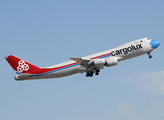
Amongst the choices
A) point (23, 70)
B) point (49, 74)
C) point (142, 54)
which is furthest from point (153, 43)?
point (23, 70)

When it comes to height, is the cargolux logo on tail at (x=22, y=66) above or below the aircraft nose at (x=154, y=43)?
below

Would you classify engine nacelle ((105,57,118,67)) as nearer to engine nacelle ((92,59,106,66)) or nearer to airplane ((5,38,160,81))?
airplane ((5,38,160,81))

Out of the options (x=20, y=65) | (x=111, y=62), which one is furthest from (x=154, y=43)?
(x=20, y=65)

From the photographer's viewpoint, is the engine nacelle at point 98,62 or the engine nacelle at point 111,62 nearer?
the engine nacelle at point 98,62

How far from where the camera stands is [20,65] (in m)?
62.7

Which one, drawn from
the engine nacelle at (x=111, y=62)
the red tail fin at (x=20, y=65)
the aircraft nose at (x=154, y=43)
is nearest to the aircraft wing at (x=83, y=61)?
the engine nacelle at (x=111, y=62)

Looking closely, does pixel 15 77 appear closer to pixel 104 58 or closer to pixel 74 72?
pixel 74 72

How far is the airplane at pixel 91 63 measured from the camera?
58.9 meters

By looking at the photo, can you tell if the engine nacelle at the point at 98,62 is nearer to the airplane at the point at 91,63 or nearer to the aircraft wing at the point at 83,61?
the airplane at the point at 91,63

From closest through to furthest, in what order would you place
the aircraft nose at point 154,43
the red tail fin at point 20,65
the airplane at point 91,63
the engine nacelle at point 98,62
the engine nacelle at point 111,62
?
the engine nacelle at point 98,62 < the engine nacelle at point 111,62 < the airplane at point 91,63 < the red tail fin at point 20,65 < the aircraft nose at point 154,43

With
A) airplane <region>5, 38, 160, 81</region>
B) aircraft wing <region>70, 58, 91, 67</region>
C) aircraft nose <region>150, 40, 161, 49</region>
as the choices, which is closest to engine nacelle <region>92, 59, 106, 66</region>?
airplane <region>5, 38, 160, 81</region>

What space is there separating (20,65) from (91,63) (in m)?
16.1

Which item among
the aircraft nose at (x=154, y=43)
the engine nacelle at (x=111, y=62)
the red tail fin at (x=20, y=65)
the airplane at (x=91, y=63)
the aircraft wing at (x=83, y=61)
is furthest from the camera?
the aircraft nose at (x=154, y=43)

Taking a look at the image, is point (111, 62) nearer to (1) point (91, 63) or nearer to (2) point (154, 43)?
(1) point (91, 63)
